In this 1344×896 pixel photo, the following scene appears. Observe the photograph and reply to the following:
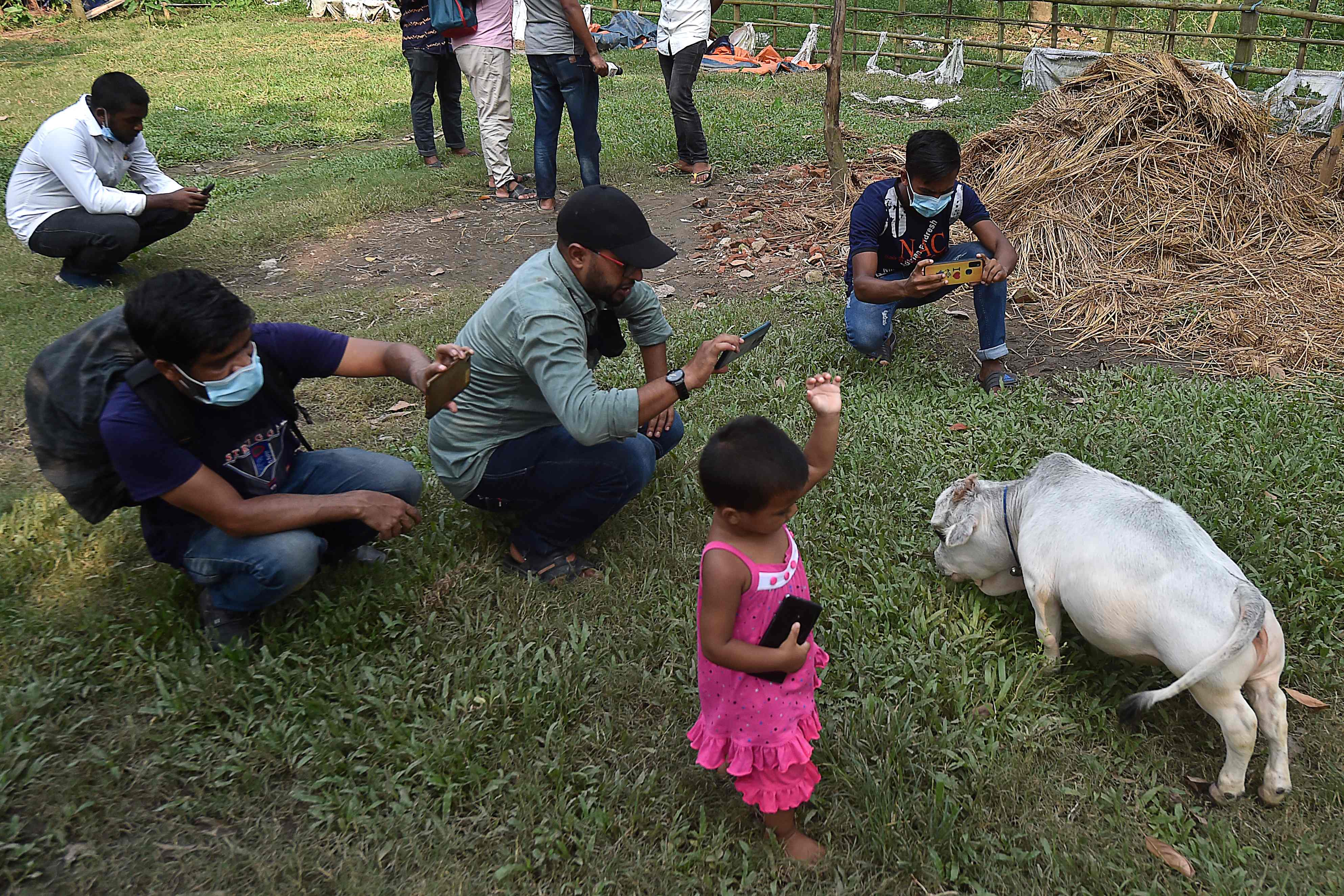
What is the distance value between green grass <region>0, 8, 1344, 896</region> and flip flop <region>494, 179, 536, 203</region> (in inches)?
169

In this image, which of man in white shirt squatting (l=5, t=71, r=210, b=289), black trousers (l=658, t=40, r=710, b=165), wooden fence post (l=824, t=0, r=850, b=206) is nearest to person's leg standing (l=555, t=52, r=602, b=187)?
black trousers (l=658, t=40, r=710, b=165)

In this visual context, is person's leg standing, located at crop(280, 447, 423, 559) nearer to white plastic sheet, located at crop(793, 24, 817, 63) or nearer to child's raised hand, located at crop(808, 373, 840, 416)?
child's raised hand, located at crop(808, 373, 840, 416)

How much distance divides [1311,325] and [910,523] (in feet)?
11.2

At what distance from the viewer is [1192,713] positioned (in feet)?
9.43

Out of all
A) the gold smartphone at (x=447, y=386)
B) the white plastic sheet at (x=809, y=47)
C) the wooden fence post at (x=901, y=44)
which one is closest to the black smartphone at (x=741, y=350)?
the gold smartphone at (x=447, y=386)

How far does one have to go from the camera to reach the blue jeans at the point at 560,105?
730cm

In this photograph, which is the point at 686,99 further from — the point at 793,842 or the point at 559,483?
the point at 793,842

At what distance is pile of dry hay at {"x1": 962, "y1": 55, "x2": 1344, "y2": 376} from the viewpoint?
5.52m

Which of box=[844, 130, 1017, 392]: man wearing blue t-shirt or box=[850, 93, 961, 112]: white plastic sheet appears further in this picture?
box=[850, 93, 961, 112]: white plastic sheet

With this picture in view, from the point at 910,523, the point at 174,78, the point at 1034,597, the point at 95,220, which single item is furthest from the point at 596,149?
the point at 174,78

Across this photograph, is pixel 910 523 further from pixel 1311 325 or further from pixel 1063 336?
pixel 1311 325

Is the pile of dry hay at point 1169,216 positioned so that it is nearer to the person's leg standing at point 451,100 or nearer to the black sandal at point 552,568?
the black sandal at point 552,568

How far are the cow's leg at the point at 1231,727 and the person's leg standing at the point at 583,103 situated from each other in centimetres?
630

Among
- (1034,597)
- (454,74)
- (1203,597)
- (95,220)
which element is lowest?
(1034,597)
